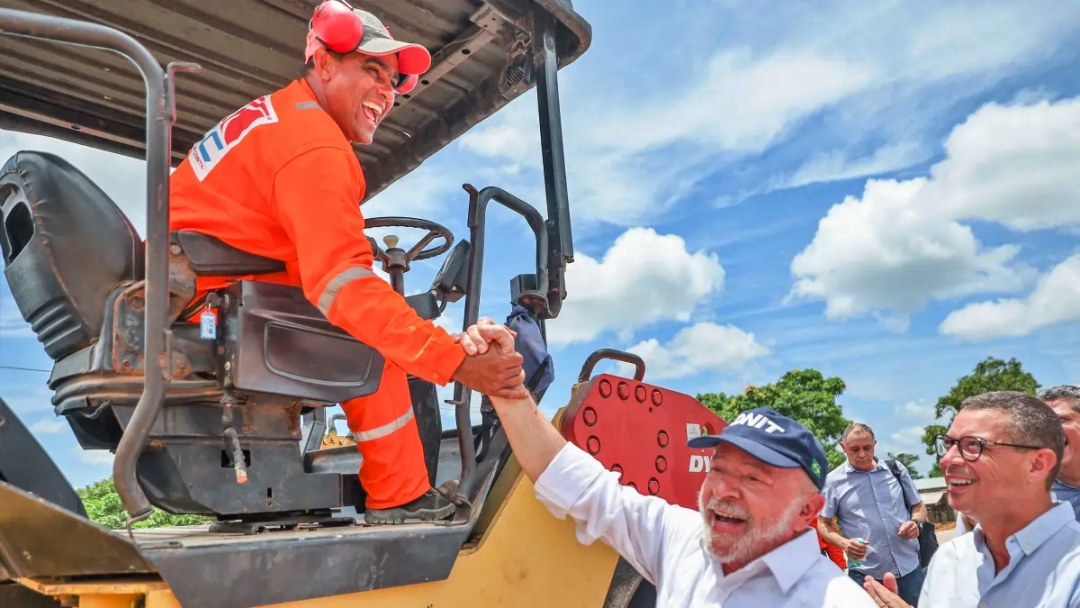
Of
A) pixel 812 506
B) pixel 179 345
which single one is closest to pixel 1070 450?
pixel 812 506

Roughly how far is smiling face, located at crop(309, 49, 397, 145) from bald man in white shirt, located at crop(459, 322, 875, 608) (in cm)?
75

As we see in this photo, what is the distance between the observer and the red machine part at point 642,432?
2.68m

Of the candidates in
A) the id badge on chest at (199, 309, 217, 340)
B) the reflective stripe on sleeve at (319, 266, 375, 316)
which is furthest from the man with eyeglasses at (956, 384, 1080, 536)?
the id badge on chest at (199, 309, 217, 340)

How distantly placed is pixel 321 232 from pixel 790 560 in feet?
4.67

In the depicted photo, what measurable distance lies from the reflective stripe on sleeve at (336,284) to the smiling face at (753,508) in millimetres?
1122

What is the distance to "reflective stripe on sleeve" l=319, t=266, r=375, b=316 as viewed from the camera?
1.97m

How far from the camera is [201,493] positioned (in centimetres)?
202

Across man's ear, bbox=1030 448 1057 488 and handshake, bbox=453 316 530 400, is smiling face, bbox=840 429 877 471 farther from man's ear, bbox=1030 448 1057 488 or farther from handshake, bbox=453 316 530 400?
handshake, bbox=453 316 530 400

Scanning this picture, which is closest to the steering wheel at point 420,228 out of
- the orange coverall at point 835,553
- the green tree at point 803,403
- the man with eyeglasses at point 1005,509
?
the man with eyeglasses at point 1005,509

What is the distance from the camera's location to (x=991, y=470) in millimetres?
2254

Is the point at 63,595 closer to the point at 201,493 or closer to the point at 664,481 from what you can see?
the point at 201,493

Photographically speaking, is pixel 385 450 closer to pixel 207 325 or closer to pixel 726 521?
pixel 207 325

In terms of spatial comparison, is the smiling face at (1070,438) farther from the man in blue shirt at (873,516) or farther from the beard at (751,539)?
the man in blue shirt at (873,516)

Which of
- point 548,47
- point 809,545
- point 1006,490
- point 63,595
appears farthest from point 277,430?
point 1006,490
